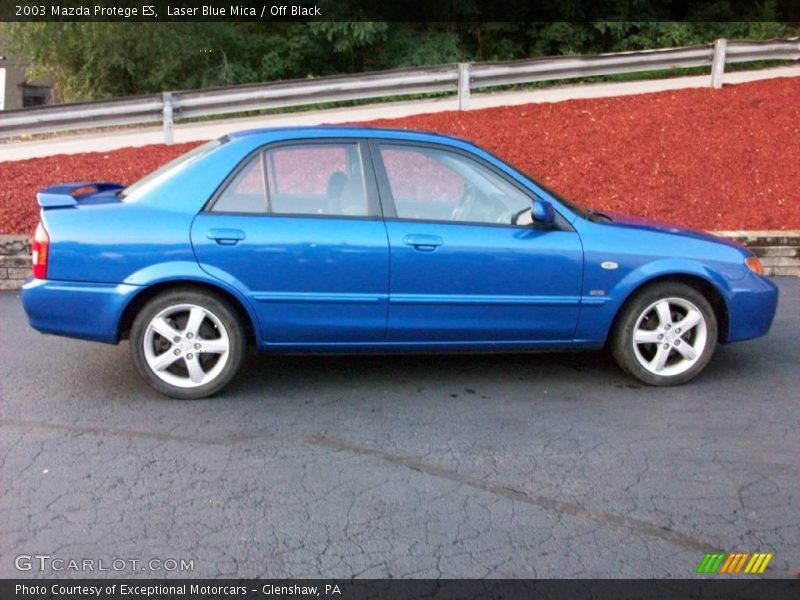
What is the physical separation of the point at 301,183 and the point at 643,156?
6.90 meters

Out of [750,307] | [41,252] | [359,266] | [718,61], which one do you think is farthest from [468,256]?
[718,61]

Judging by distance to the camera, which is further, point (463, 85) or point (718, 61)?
point (718, 61)

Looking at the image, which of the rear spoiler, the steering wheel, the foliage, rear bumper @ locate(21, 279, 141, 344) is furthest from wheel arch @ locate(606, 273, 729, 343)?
the foliage

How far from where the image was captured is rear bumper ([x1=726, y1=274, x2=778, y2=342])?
5.07m

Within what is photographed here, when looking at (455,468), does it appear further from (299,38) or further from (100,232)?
(299,38)

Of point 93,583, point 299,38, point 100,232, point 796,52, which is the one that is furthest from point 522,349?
point 299,38

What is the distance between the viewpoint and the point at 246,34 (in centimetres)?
1925

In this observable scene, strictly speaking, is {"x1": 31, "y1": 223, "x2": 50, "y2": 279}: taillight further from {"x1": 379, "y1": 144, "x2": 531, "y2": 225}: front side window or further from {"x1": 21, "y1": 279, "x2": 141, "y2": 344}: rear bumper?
{"x1": 379, "y1": 144, "x2": 531, "y2": 225}: front side window

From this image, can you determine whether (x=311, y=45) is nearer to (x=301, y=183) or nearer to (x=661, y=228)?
(x=301, y=183)

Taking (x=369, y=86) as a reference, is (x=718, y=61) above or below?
above

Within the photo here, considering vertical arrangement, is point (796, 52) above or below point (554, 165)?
above

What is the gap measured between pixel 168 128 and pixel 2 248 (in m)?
4.51

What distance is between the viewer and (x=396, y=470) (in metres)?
3.90
